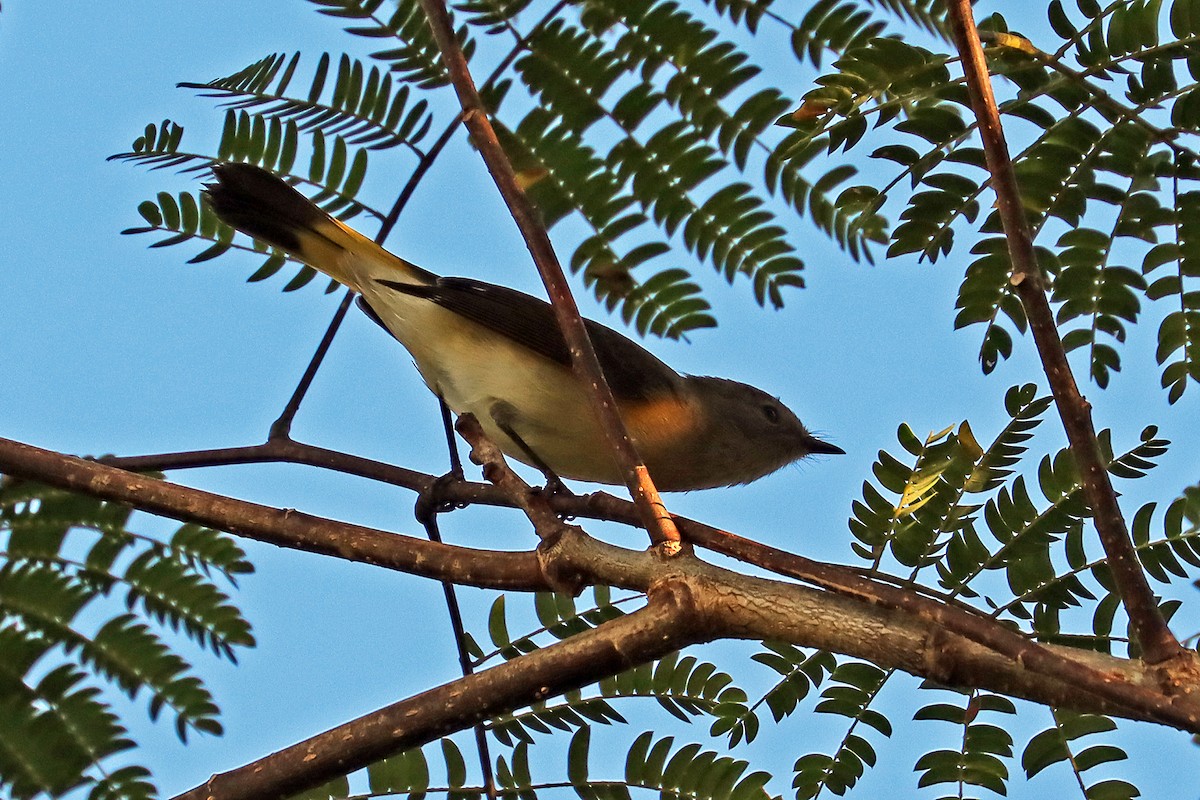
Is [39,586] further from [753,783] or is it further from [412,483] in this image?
[753,783]

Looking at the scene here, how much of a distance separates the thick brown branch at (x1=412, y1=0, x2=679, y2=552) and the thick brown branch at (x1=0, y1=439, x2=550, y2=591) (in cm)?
Result: 27

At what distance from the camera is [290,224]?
156 inches

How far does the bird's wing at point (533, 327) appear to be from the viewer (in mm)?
4535

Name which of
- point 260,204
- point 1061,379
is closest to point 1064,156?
point 1061,379

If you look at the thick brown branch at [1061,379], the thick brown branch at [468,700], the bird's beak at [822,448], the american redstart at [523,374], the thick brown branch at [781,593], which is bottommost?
Result: the thick brown branch at [468,700]

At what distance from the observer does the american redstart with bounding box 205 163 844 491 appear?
14.3ft

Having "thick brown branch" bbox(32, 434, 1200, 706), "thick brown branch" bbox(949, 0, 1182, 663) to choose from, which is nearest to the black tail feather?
"thick brown branch" bbox(32, 434, 1200, 706)

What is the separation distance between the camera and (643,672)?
2.90 meters

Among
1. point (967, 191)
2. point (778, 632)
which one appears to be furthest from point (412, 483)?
point (967, 191)

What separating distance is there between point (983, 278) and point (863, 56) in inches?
24.9

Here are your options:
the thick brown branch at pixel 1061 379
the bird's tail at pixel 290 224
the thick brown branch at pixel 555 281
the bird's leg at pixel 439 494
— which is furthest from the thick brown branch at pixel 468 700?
the bird's tail at pixel 290 224

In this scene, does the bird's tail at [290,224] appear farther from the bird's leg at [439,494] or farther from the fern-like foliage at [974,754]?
the fern-like foliage at [974,754]

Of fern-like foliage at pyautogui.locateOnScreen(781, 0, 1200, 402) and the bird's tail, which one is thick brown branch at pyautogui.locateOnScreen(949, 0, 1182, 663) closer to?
fern-like foliage at pyautogui.locateOnScreen(781, 0, 1200, 402)

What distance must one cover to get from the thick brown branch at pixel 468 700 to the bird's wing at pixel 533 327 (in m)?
2.32
